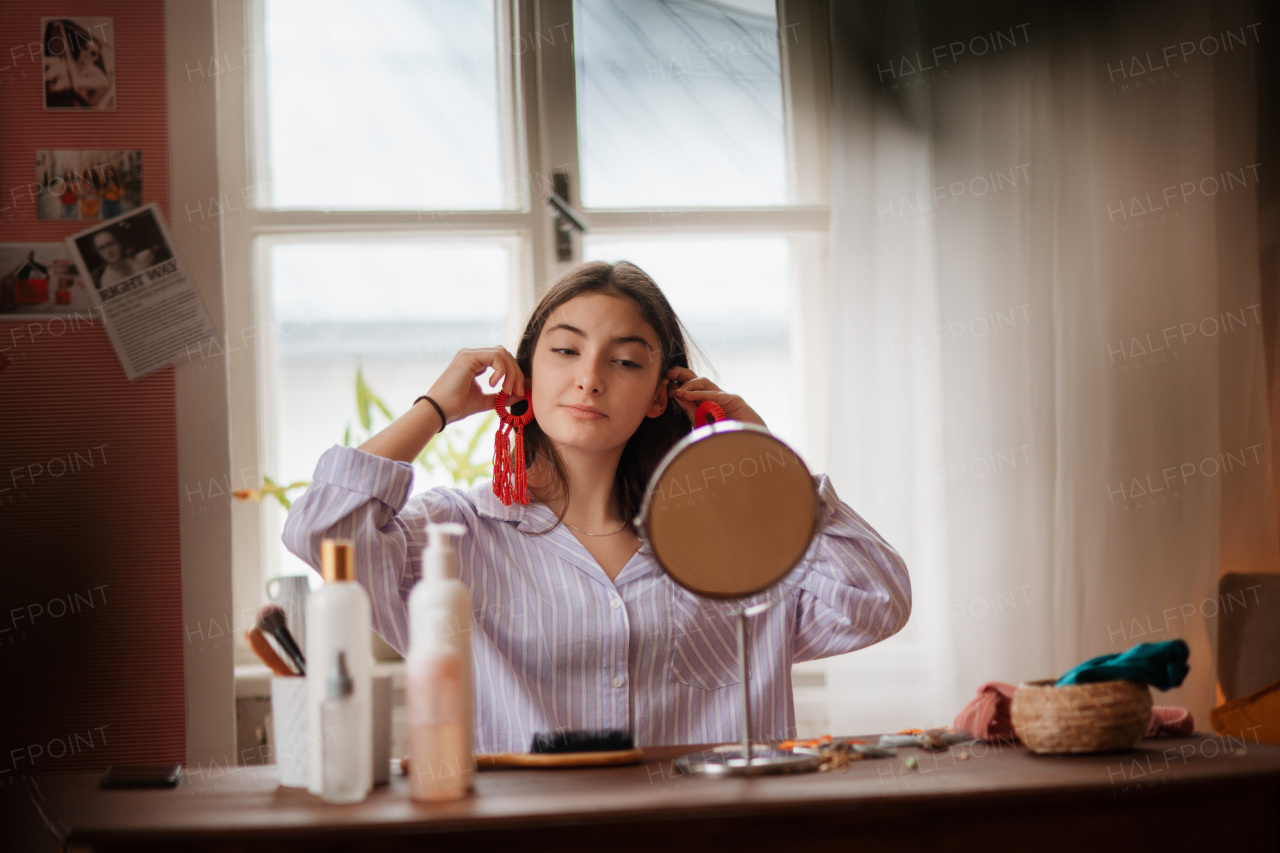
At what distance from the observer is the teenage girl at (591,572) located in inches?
52.2

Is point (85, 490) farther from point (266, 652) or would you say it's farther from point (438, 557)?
point (438, 557)

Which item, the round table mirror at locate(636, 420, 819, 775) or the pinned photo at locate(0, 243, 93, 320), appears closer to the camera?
the round table mirror at locate(636, 420, 819, 775)

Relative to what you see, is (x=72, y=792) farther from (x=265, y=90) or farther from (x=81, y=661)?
(x=265, y=90)

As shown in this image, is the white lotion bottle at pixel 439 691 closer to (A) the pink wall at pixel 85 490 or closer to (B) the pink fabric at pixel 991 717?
(B) the pink fabric at pixel 991 717

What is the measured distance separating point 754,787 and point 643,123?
A: 1.76 meters

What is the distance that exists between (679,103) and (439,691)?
177 centimetres

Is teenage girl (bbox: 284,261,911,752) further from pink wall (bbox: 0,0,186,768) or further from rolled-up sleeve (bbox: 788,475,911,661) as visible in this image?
pink wall (bbox: 0,0,186,768)

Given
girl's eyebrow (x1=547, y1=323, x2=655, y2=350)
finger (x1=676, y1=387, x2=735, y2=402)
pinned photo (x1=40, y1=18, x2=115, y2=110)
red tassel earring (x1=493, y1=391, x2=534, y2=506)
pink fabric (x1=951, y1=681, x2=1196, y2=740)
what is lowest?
pink fabric (x1=951, y1=681, x2=1196, y2=740)

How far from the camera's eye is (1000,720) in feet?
3.51

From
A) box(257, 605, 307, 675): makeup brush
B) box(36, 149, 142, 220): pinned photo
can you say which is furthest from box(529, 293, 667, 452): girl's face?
box(36, 149, 142, 220): pinned photo

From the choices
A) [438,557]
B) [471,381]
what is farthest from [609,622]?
[438,557]

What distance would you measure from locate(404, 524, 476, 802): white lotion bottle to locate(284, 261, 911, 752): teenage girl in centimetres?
40

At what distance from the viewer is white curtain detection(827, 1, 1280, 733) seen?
203cm

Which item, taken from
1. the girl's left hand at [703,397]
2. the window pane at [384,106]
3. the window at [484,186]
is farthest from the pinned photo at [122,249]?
the girl's left hand at [703,397]
